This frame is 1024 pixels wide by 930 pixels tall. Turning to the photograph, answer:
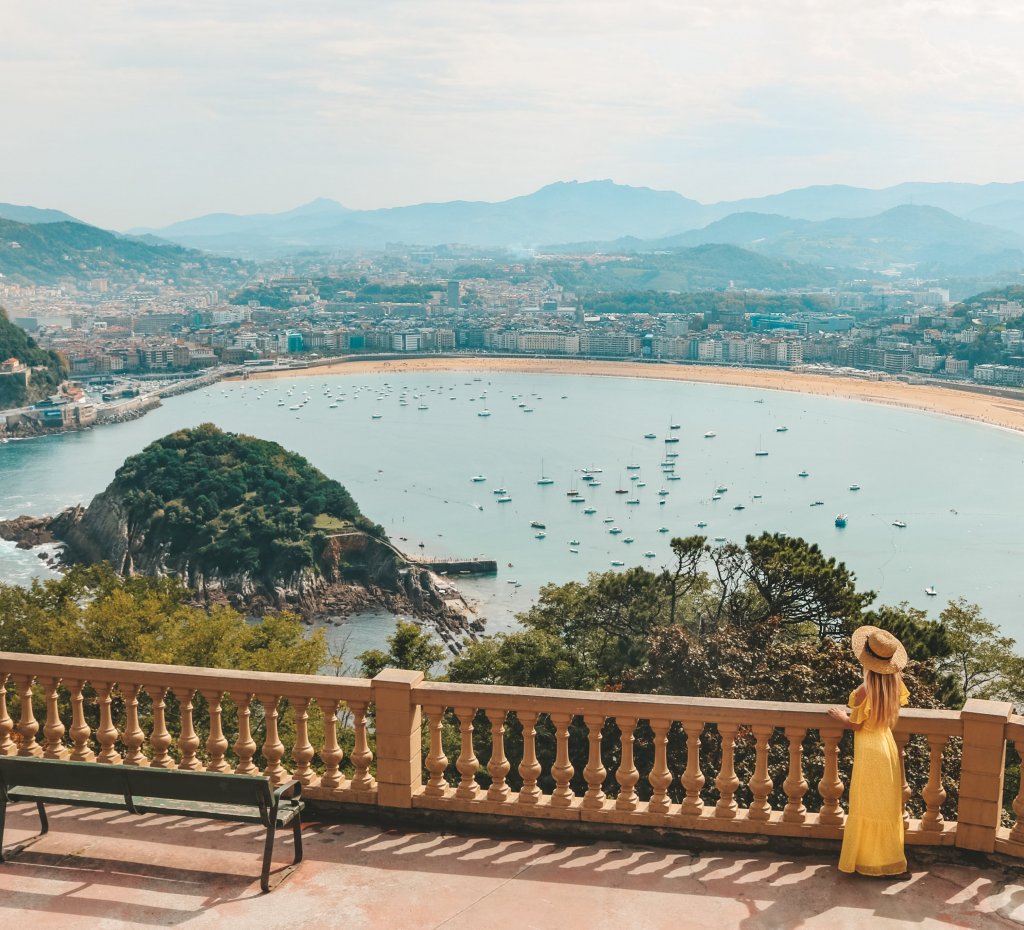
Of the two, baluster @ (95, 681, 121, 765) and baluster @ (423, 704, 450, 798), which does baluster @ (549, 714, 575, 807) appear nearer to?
baluster @ (423, 704, 450, 798)

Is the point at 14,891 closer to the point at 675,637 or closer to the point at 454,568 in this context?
the point at 675,637

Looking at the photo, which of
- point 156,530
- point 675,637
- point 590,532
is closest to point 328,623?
point 156,530

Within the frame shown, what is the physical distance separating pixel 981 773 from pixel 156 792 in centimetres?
310

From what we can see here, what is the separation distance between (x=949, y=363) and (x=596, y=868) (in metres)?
102

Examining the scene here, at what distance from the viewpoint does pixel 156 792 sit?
446 centimetres

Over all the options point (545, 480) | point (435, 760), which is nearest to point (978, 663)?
point (435, 760)

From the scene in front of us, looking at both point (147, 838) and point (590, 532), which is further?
point (590, 532)

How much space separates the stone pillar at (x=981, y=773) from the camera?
4363mm

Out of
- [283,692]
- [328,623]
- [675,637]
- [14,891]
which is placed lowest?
[328,623]

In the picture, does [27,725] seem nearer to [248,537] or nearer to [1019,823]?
[1019,823]

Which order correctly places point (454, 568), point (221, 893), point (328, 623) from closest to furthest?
point (221, 893) < point (328, 623) < point (454, 568)

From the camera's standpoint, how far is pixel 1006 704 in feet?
14.6

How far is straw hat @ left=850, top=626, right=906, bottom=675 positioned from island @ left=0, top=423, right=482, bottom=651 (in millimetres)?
25627

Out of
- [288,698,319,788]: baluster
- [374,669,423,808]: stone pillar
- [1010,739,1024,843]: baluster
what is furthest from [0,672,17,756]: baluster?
[1010,739,1024,843]: baluster
